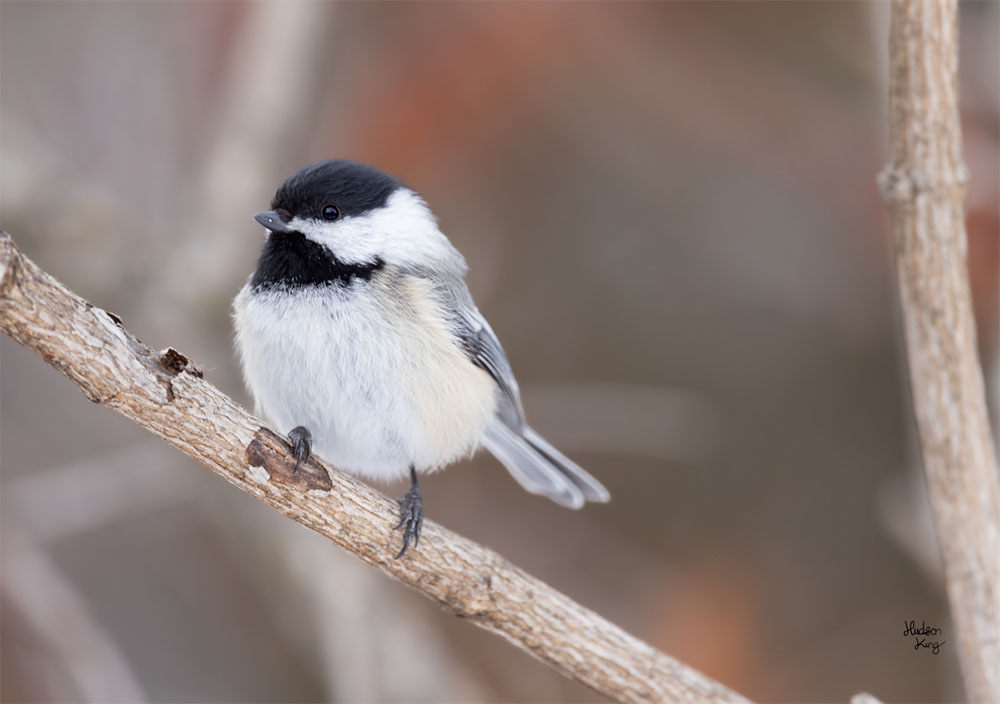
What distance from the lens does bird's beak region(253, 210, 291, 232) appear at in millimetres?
1529

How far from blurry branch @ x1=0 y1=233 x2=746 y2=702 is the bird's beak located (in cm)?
39

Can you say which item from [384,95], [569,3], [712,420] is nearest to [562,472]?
[712,420]

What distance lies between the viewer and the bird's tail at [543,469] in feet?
6.31

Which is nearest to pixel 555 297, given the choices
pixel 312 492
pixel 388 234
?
pixel 388 234

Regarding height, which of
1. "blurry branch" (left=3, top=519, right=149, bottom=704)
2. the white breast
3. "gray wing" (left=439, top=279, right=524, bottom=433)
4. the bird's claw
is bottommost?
"blurry branch" (left=3, top=519, right=149, bottom=704)

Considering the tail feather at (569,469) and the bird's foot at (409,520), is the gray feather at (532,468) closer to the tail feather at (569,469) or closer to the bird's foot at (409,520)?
the tail feather at (569,469)

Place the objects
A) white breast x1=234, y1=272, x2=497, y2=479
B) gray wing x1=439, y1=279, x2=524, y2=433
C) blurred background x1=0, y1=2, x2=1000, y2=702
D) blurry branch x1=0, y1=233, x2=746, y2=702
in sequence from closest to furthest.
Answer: blurry branch x1=0, y1=233, x2=746, y2=702 → white breast x1=234, y1=272, x2=497, y2=479 → gray wing x1=439, y1=279, x2=524, y2=433 → blurred background x1=0, y1=2, x2=1000, y2=702

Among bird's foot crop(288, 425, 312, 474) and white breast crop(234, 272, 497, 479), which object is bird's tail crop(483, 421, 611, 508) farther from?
bird's foot crop(288, 425, 312, 474)

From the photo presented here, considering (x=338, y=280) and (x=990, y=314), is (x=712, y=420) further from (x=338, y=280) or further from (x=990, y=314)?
(x=338, y=280)

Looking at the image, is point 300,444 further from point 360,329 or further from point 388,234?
point 388,234

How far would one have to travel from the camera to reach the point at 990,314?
2357 millimetres

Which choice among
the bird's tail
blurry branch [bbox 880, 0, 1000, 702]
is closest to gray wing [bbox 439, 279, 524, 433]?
the bird's tail

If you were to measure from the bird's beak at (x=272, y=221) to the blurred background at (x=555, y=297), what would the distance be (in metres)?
0.98
